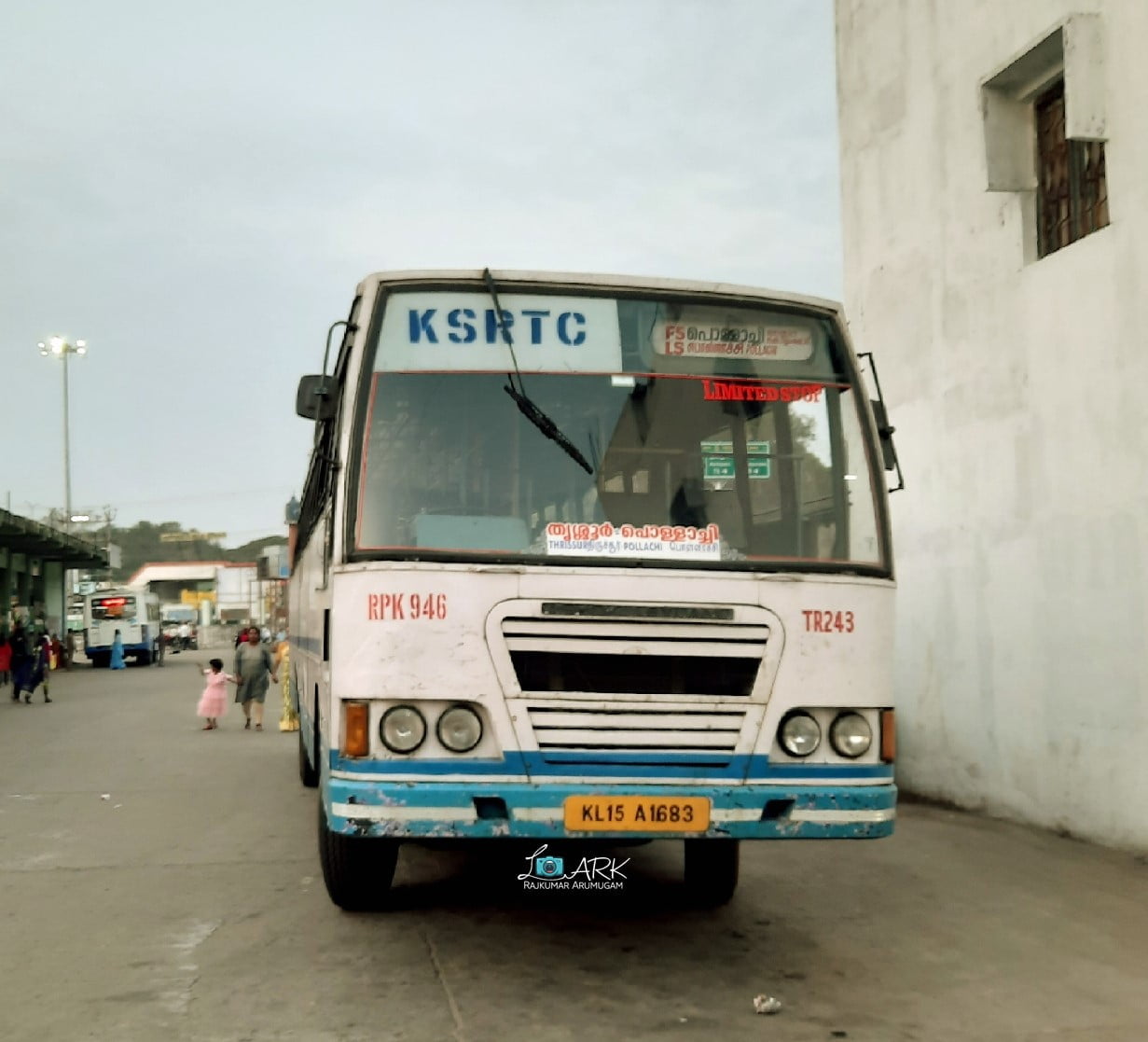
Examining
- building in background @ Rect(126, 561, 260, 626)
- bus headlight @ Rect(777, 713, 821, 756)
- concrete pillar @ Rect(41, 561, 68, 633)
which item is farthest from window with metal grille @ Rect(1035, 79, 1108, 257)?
building in background @ Rect(126, 561, 260, 626)

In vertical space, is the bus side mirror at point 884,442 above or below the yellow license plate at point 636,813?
above

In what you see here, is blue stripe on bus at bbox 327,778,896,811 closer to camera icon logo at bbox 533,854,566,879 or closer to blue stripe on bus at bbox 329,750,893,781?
blue stripe on bus at bbox 329,750,893,781

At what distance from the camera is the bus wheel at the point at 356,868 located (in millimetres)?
6344

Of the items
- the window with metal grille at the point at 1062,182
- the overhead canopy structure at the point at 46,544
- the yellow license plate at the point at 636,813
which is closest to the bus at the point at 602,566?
the yellow license plate at the point at 636,813

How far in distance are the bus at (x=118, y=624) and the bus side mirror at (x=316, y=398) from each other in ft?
158

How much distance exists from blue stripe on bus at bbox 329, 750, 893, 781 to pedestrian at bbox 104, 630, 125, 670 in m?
47.6

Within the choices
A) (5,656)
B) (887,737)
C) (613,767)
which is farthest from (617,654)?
(5,656)

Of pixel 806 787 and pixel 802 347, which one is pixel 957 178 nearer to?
pixel 802 347

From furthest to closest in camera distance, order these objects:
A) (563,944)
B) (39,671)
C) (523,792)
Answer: (39,671), (563,944), (523,792)

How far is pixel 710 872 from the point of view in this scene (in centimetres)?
716

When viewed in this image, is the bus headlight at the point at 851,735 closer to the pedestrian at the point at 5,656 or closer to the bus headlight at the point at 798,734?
the bus headlight at the point at 798,734

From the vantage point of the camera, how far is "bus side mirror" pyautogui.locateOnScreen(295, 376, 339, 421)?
18.9ft

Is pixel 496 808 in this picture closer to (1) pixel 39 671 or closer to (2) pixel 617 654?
(2) pixel 617 654

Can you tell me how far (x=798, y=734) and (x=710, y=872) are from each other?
1.92 m
